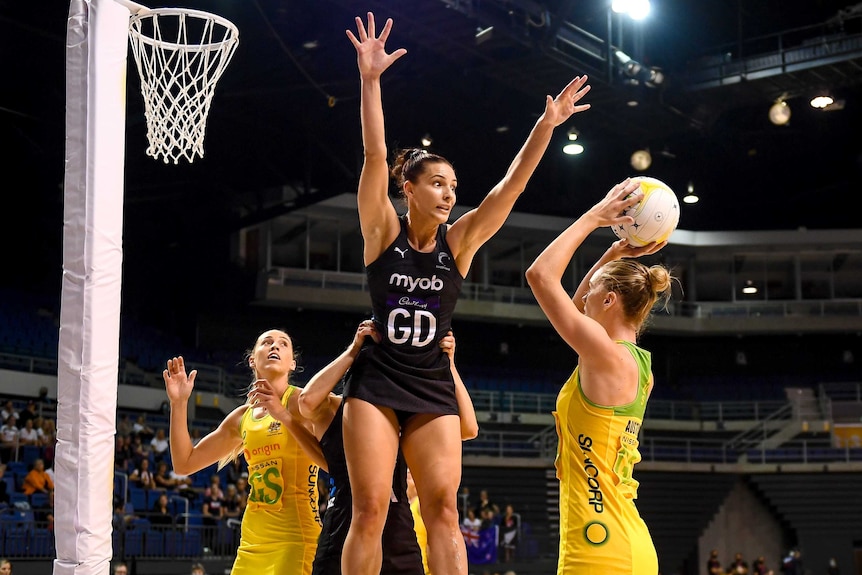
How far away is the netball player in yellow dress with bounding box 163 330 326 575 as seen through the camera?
224 inches

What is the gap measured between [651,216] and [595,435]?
1.16m

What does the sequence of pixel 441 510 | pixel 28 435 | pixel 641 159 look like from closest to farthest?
pixel 441 510 → pixel 28 435 → pixel 641 159

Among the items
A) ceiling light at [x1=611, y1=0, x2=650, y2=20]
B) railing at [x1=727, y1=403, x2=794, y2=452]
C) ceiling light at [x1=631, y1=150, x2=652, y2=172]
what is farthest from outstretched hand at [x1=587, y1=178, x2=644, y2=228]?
railing at [x1=727, y1=403, x2=794, y2=452]

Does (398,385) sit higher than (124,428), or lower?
higher

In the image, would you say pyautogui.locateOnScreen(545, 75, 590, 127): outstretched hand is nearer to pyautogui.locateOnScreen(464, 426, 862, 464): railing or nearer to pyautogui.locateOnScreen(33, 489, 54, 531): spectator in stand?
pyautogui.locateOnScreen(33, 489, 54, 531): spectator in stand

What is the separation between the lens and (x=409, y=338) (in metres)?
4.50

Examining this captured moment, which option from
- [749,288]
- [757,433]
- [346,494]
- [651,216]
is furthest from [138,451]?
[749,288]

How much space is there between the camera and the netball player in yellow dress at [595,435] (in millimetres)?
3869

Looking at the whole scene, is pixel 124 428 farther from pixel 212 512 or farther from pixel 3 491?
pixel 3 491

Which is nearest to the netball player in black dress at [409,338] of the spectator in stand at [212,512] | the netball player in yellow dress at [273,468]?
the netball player in yellow dress at [273,468]

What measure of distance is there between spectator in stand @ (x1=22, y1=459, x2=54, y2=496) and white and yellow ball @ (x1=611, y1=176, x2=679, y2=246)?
42.4 feet

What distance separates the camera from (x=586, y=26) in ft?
59.2

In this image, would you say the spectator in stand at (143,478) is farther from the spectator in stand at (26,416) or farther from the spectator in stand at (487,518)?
the spectator in stand at (487,518)

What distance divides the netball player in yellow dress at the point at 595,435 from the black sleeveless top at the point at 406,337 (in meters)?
0.66
